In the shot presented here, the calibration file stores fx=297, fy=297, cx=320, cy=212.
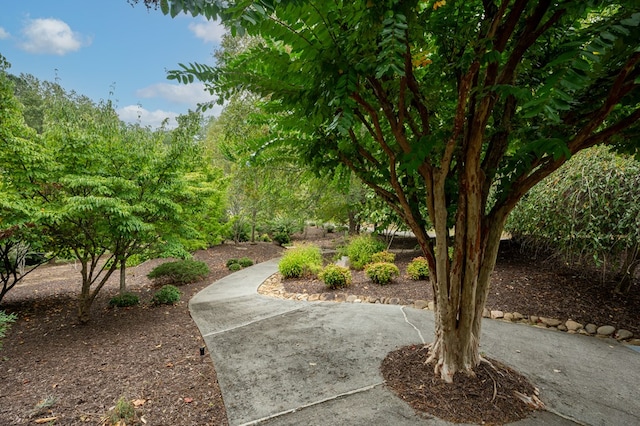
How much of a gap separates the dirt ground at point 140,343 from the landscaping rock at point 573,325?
151 mm

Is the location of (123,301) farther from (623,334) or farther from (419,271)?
(623,334)

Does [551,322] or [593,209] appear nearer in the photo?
[551,322]

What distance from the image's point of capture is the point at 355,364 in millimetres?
3055

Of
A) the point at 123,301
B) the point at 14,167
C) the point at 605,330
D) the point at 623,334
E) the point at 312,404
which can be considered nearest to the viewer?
the point at 312,404

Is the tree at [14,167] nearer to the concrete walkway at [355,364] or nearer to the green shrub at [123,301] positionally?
the green shrub at [123,301]

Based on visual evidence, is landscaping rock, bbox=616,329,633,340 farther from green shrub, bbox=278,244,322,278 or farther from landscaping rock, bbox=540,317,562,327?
green shrub, bbox=278,244,322,278

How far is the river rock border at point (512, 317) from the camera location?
399 cm

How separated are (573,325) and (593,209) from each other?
1.76 metres

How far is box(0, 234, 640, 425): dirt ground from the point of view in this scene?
2.46 meters

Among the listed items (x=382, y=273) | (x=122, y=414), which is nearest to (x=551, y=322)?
(x=382, y=273)

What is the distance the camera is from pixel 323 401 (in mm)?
2480

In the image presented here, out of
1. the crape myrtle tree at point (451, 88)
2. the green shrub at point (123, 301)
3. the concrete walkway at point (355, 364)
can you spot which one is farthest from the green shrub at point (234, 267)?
the crape myrtle tree at point (451, 88)

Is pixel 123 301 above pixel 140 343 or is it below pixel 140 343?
above

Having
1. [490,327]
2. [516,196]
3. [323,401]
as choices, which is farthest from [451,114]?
[490,327]
